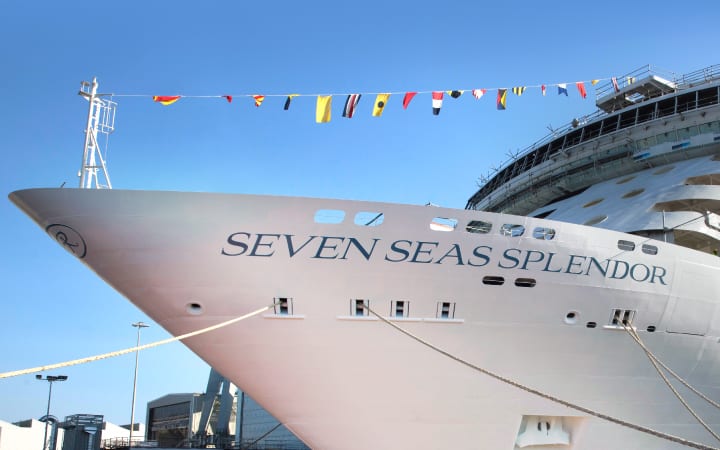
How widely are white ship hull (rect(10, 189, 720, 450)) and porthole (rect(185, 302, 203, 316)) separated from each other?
0.05m

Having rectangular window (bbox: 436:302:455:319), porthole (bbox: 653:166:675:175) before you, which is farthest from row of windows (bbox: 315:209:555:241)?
porthole (bbox: 653:166:675:175)

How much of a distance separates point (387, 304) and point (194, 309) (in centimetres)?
278

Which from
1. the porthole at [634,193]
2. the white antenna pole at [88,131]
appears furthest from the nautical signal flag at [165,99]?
the porthole at [634,193]

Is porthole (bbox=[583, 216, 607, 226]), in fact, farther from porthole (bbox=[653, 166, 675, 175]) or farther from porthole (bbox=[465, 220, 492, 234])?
porthole (bbox=[465, 220, 492, 234])

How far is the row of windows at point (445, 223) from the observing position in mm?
9438

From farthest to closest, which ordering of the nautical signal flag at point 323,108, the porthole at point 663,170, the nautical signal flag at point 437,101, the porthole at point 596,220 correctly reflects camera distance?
the porthole at point 663,170 < the nautical signal flag at point 437,101 < the porthole at point 596,220 < the nautical signal flag at point 323,108

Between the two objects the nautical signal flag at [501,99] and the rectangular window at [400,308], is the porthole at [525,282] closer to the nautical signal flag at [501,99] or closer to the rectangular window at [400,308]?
the rectangular window at [400,308]

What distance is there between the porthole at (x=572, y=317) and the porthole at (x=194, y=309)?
5.54 m

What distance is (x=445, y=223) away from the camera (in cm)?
979

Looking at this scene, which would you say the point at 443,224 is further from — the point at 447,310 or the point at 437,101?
the point at 437,101

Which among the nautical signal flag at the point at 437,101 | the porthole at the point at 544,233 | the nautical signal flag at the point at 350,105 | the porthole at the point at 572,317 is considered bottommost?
the porthole at the point at 572,317

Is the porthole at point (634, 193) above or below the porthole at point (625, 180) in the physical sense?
below

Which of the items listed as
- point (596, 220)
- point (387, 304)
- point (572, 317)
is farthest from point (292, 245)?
point (596, 220)

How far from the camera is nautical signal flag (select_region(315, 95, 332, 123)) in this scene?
1280cm
